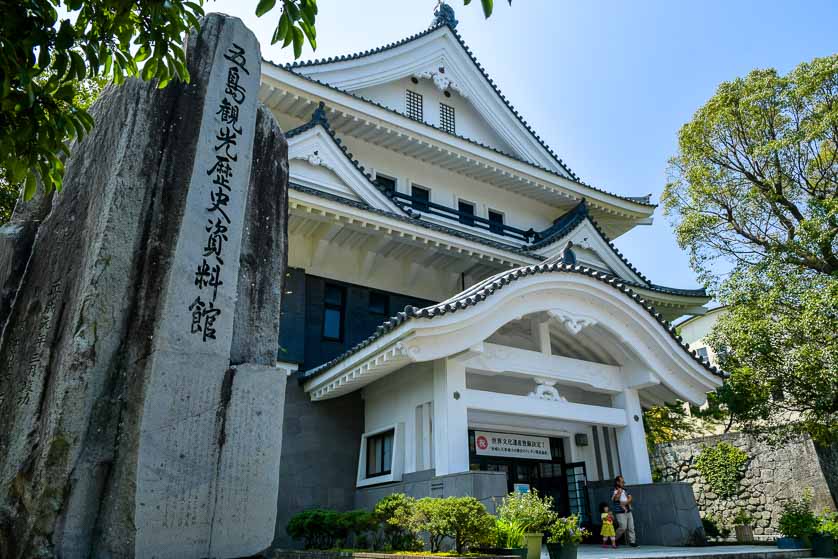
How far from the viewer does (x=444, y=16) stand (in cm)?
1759

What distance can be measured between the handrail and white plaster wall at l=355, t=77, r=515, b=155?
3.14 metres

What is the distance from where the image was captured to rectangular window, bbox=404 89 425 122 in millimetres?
16391

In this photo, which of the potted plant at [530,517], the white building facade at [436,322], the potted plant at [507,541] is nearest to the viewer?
the potted plant at [507,541]

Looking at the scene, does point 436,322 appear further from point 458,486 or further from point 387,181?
point 387,181

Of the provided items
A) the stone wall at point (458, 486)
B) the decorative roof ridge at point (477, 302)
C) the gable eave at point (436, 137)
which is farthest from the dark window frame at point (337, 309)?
the gable eave at point (436, 137)

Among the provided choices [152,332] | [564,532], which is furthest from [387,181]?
[152,332]

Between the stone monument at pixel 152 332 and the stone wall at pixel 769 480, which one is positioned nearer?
the stone monument at pixel 152 332

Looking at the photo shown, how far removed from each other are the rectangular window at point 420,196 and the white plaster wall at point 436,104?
2.33 meters

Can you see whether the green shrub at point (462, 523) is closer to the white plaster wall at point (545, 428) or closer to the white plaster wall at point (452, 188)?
the white plaster wall at point (545, 428)

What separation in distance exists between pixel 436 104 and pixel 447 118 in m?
0.50

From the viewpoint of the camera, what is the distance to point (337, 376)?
402 inches

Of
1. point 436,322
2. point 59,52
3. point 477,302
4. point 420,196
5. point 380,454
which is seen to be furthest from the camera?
point 420,196

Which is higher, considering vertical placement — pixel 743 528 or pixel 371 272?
pixel 371 272

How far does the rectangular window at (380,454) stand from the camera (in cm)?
1051
